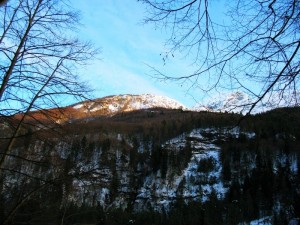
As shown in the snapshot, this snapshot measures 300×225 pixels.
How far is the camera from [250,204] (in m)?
111

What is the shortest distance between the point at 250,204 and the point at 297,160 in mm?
36269

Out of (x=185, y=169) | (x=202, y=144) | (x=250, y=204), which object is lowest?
(x=250, y=204)

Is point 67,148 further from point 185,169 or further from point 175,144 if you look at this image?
point 175,144

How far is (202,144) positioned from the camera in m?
176

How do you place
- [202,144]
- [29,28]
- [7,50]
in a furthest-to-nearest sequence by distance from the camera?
[202,144] < [29,28] < [7,50]

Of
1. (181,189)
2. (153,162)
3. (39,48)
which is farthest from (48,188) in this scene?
(153,162)

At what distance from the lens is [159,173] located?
160 m

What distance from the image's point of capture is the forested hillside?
700 cm

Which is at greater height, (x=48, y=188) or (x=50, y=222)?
(x=48, y=188)

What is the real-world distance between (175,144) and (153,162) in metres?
23.3

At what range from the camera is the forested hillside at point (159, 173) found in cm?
700

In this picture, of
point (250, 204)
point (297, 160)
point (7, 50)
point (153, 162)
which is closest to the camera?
point (7, 50)

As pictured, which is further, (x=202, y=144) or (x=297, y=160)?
(x=202, y=144)

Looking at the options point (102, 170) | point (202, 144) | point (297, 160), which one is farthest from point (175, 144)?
point (102, 170)
